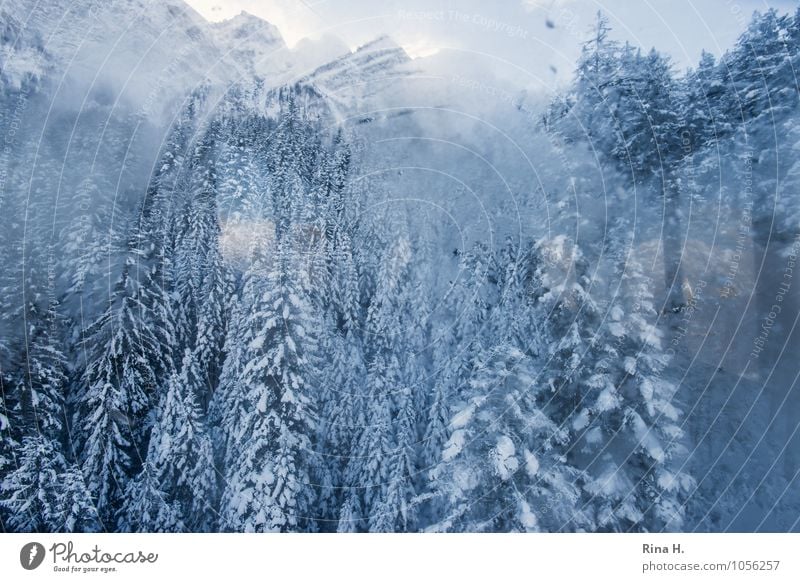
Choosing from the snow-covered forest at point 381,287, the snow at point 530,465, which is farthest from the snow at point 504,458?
the snow at point 530,465

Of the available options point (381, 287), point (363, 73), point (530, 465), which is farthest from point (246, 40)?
point (530, 465)

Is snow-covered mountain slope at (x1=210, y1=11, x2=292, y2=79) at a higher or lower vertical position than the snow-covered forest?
higher

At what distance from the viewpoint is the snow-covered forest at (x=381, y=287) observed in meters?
6.12

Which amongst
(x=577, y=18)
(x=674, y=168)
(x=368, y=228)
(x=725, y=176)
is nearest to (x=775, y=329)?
(x=725, y=176)

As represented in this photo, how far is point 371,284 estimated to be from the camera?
7.86m

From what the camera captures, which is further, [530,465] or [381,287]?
[381,287]

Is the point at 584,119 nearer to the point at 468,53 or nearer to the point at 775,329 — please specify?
the point at 468,53

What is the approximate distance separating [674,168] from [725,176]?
78cm

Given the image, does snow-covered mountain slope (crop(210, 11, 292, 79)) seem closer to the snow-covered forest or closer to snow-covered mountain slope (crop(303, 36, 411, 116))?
the snow-covered forest

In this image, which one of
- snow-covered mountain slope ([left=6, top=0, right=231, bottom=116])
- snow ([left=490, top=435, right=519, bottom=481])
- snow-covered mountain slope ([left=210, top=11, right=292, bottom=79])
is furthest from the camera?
snow-covered mountain slope ([left=6, top=0, right=231, bottom=116])

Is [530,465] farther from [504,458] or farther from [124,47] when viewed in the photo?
[124,47]

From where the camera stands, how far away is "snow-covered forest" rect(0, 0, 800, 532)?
612 centimetres

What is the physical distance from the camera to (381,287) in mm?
7828

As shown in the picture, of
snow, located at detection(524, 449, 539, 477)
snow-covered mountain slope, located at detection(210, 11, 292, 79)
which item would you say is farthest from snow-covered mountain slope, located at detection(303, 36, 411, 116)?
snow, located at detection(524, 449, 539, 477)
